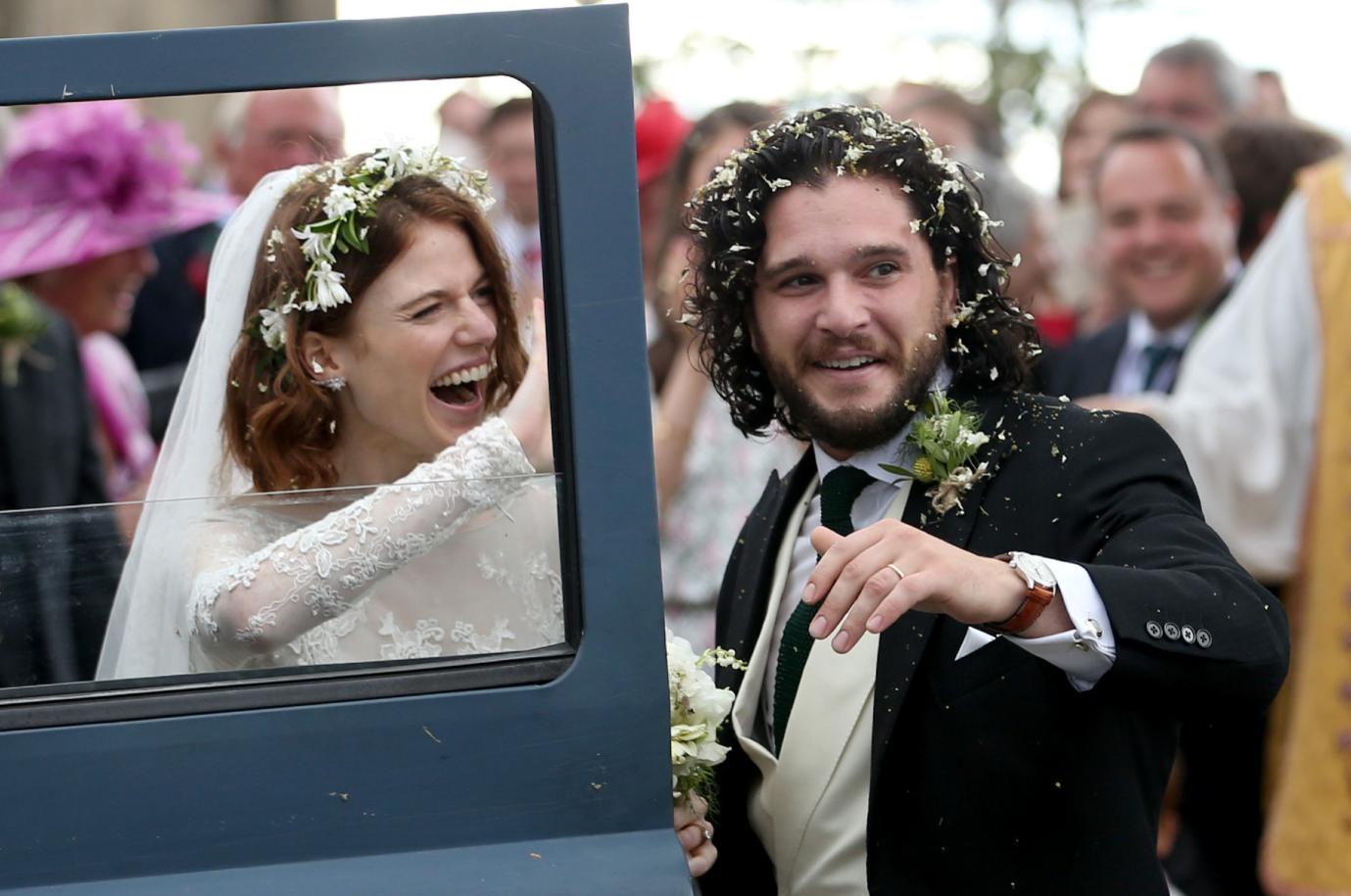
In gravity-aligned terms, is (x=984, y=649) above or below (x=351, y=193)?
below

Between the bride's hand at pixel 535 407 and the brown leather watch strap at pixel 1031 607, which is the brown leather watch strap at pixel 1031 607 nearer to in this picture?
the brown leather watch strap at pixel 1031 607

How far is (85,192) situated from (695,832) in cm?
392

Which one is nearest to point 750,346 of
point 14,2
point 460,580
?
point 460,580

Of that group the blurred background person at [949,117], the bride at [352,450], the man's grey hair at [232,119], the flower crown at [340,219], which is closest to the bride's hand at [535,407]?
the bride at [352,450]

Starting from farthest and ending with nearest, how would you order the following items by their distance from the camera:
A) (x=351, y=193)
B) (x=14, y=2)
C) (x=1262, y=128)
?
(x=14, y=2), (x=1262, y=128), (x=351, y=193)

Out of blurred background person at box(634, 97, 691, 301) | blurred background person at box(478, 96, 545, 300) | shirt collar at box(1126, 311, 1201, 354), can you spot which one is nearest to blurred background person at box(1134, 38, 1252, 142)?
shirt collar at box(1126, 311, 1201, 354)

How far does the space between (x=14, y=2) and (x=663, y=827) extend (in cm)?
793

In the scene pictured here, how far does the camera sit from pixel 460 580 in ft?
6.53

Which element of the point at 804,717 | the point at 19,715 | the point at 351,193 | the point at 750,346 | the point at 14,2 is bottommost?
the point at 804,717

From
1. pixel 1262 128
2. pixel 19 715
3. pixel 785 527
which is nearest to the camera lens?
pixel 19 715

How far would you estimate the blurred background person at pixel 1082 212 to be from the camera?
634 centimetres

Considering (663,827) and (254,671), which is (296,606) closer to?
(254,671)

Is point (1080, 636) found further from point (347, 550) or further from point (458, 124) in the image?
point (458, 124)

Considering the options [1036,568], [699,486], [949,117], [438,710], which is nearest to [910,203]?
[1036,568]
